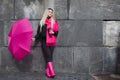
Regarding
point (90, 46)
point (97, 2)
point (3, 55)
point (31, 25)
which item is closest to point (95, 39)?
point (90, 46)

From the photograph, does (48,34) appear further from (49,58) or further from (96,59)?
(96,59)

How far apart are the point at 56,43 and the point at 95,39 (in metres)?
1.07

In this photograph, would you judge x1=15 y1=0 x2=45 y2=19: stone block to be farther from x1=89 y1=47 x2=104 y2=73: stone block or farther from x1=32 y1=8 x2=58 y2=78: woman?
x1=89 y1=47 x2=104 y2=73: stone block

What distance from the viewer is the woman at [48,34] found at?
8945 mm

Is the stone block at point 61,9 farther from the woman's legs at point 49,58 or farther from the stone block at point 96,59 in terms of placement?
the stone block at point 96,59

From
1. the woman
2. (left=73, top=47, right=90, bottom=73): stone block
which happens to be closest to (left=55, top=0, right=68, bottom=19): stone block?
the woman

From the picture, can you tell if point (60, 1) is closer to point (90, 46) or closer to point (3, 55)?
point (90, 46)

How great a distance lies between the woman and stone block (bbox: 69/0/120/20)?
67 centimetres

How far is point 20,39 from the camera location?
867cm

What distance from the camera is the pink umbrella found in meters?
8.66

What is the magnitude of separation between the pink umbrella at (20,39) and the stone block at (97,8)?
138 cm

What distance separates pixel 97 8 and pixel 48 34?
1.54 metres

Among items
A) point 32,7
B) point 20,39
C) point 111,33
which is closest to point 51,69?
point 20,39

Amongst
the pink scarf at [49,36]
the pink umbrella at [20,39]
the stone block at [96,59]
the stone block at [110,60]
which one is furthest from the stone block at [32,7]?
the stone block at [110,60]
